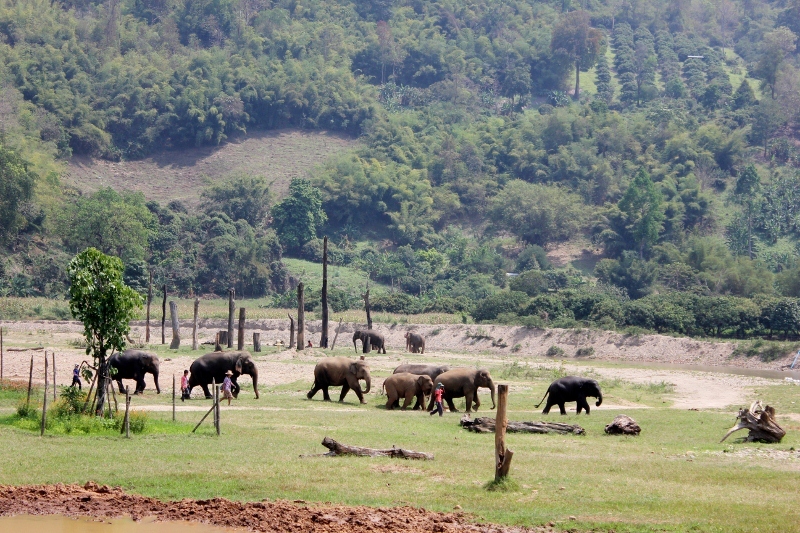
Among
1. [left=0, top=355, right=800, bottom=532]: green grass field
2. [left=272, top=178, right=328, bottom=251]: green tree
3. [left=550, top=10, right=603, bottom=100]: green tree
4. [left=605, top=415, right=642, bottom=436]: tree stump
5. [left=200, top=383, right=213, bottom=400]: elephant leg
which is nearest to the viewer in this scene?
[left=0, top=355, right=800, bottom=532]: green grass field

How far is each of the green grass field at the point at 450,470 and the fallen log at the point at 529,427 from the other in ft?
1.52

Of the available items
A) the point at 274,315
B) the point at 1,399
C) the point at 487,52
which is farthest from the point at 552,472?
the point at 487,52

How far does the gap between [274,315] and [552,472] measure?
5891cm

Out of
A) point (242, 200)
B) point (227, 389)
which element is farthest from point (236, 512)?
point (242, 200)

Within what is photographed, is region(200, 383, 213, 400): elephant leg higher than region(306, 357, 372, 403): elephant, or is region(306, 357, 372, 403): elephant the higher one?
region(306, 357, 372, 403): elephant

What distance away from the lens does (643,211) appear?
116 m

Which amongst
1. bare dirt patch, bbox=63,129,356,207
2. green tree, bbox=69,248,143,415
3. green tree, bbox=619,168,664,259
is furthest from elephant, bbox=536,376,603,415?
bare dirt patch, bbox=63,129,356,207

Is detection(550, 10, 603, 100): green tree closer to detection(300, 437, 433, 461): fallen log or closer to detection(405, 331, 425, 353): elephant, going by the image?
A: detection(405, 331, 425, 353): elephant

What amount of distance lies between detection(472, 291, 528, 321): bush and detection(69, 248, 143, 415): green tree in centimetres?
5501

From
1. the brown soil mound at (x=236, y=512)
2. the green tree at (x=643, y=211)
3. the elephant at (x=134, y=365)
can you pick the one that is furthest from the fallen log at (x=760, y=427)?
the green tree at (x=643, y=211)

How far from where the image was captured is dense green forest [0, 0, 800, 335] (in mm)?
96438

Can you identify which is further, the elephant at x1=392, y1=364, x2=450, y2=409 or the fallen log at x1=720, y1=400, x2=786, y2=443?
the elephant at x1=392, y1=364, x2=450, y2=409

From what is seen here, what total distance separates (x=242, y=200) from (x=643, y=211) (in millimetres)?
43894

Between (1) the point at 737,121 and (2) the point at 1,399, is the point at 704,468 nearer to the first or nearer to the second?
(2) the point at 1,399
